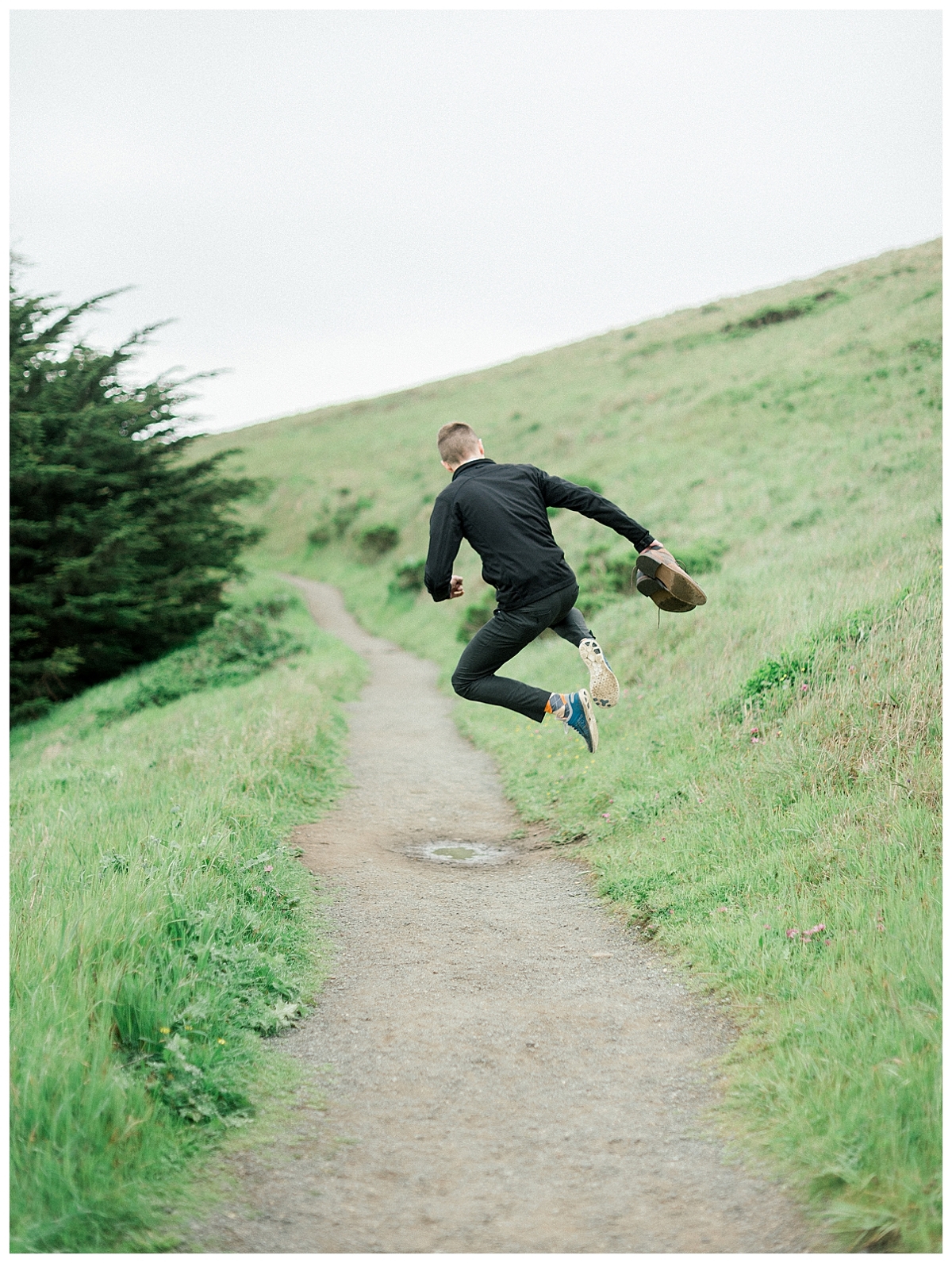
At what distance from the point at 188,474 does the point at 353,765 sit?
13212 mm

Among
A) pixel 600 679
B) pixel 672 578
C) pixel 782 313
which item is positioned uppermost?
pixel 782 313

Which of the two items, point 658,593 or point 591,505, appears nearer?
point 591,505

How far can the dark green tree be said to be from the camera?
57.1 feet

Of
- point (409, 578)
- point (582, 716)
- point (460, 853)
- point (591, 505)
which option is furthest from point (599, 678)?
point (409, 578)

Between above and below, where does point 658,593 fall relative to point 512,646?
above

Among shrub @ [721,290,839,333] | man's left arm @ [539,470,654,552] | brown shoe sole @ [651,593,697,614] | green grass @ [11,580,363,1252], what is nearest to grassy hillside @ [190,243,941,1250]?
brown shoe sole @ [651,593,697,614]

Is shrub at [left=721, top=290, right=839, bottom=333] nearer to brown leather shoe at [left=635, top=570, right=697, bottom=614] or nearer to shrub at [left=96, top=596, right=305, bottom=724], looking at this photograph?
shrub at [left=96, top=596, right=305, bottom=724]

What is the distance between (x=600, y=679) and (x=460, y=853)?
2.31 m

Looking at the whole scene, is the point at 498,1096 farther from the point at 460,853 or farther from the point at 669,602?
the point at 460,853

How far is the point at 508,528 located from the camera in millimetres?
5586

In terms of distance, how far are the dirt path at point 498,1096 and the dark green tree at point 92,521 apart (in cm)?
1301

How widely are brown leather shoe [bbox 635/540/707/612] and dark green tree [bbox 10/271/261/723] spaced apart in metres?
14.2

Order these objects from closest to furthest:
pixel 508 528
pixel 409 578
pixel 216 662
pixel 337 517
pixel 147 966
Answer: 1. pixel 147 966
2. pixel 508 528
3. pixel 216 662
4. pixel 409 578
5. pixel 337 517

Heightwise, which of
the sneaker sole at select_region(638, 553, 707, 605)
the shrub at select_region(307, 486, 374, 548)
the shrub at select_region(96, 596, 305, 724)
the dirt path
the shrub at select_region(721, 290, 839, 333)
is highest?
the shrub at select_region(721, 290, 839, 333)
